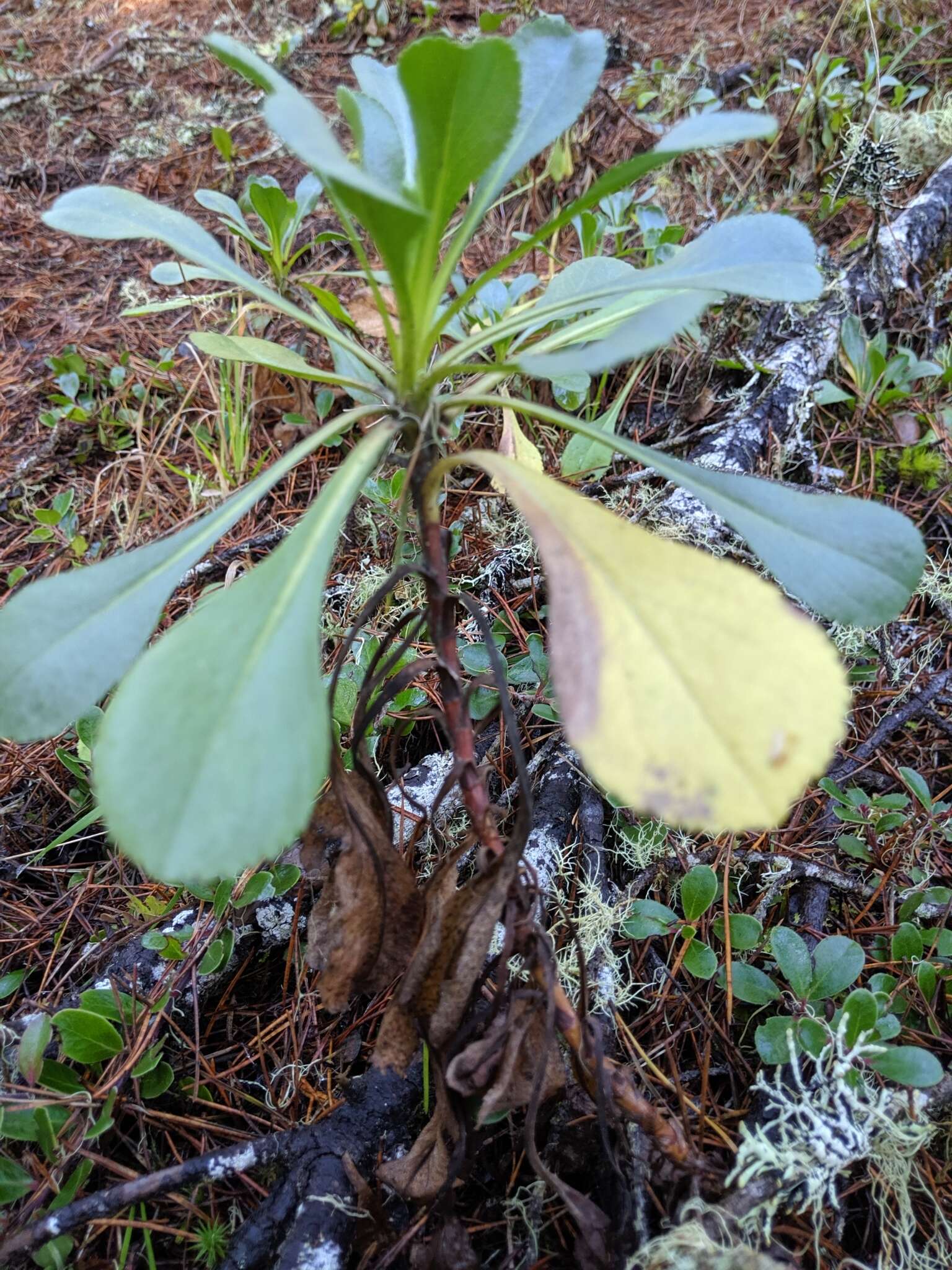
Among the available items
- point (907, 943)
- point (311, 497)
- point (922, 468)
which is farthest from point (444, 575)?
point (922, 468)

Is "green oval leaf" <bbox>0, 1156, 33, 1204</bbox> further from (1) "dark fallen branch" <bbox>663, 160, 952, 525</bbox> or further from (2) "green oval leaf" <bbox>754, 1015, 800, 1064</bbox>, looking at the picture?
(1) "dark fallen branch" <bbox>663, 160, 952, 525</bbox>

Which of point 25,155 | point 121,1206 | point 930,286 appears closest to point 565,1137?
point 121,1206

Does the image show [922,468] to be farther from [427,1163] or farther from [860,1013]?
[427,1163]

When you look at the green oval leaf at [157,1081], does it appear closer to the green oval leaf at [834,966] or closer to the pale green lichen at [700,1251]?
the pale green lichen at [700,1251]

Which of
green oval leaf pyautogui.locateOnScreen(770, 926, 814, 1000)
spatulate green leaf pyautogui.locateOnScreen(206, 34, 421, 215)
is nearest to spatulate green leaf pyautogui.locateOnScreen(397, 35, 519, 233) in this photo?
spatulate green leaf pyautogui.locateOnScreen(206, 34, 421, 215)

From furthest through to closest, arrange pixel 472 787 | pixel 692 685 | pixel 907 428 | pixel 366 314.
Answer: pixel 907 428, pixel 366 314, pixel 472 787, pixel 692 685

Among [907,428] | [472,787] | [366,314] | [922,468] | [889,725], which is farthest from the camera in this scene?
[907,428]

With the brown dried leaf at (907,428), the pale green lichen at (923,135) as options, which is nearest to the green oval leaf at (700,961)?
the brown dried leaf at (907,428)
